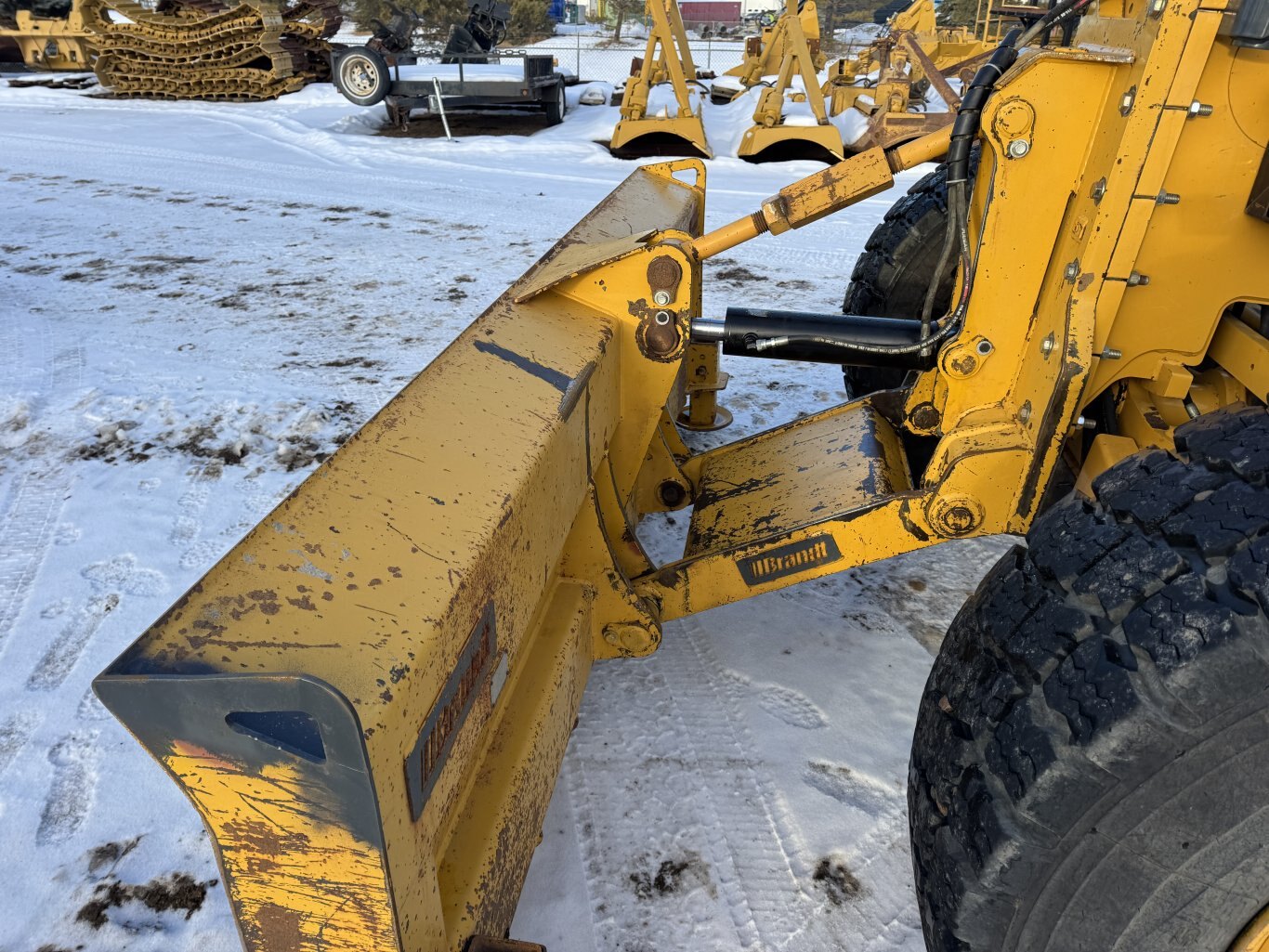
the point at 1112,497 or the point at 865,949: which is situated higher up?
the point at 1112,497

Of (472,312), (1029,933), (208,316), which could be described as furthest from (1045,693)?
(208,316)

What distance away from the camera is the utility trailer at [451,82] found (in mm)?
10352

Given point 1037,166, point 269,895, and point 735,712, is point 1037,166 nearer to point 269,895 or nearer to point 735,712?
point 735,712

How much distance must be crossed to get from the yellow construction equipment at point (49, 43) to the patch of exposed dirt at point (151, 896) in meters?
17.9

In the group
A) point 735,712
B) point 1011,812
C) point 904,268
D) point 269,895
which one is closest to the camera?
point 269,895

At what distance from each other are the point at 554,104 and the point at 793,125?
3561mm

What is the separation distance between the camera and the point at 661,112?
9367mm

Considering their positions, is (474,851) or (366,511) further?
(474,851)

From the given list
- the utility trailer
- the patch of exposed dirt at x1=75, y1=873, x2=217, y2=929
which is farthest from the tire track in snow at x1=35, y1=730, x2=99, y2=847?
the utility trailer

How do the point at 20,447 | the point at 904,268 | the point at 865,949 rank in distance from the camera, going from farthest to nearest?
the point at 20,447 → the point at 904,268 → the point at 865,949

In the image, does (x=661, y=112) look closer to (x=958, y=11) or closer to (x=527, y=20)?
(x=527, y=20)

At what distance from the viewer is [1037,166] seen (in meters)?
1.67

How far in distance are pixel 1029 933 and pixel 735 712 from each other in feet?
3.46

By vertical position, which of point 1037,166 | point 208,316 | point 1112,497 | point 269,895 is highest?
point 1037,166
